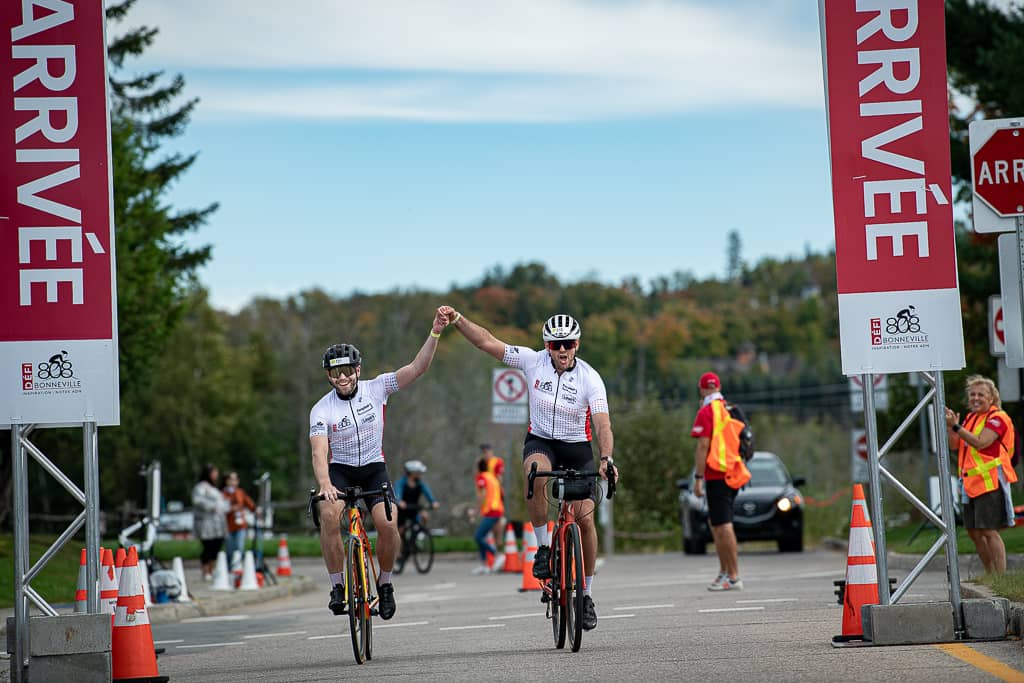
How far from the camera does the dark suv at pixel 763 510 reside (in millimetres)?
27125

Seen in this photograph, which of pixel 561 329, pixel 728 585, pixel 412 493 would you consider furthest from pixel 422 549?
pixel 561 329

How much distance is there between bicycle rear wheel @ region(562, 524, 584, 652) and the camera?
1025 cm

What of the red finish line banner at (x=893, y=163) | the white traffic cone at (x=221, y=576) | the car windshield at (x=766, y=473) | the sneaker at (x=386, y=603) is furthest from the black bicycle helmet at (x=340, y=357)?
the car windshield at (x=766, y=473)

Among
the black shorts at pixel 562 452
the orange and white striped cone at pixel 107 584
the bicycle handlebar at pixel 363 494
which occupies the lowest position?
the orange and white striped cone at pixel 107 584

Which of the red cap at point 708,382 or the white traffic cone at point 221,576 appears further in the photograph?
the white traffic cone at point 221,576

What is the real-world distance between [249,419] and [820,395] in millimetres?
39935

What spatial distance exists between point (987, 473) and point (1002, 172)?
532 cm

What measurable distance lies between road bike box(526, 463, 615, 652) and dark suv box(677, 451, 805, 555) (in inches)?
624

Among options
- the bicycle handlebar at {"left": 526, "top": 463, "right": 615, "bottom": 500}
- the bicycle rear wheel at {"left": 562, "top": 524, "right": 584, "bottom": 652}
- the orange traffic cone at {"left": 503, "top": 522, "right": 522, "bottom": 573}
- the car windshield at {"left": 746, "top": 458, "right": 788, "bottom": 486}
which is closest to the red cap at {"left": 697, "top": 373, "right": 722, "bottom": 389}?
the bicycle handlebar at {"left": 526, "top": 463, "right": 615, "bottom": 500}

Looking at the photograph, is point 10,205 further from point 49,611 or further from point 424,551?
point 424,551

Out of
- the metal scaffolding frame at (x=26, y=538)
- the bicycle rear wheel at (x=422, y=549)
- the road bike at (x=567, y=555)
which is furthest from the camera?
the bicycle rear wheel at (x=422, y=549)

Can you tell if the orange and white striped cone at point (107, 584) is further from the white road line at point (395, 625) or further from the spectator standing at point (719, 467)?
the spectator standing at point (719, 467)

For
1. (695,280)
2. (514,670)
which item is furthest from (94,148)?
(695,280)

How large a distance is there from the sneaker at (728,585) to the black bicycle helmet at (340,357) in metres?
6.07
